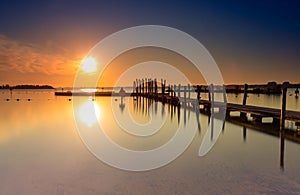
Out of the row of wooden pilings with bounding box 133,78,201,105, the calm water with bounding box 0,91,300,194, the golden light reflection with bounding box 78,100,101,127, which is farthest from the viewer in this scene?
the row of wooden pilings with bounding box 133,78,201,105

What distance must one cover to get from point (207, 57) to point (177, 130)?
519 inches

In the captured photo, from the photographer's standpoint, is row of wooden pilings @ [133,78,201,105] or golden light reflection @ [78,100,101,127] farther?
row of wooden pilings @ [133,78,201,105]

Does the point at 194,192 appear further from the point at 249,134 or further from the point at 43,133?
the point at 43,133

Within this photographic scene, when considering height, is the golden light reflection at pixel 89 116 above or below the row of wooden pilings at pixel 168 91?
below

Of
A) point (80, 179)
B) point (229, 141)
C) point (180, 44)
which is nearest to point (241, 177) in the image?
point (80, 179)

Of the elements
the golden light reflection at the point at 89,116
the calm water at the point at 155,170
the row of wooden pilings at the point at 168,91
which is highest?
the row of wooden pilings at the point at 168,91

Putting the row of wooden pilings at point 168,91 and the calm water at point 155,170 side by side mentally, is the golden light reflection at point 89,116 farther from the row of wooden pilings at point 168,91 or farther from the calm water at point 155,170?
the row of wooden pilings at point 168,91

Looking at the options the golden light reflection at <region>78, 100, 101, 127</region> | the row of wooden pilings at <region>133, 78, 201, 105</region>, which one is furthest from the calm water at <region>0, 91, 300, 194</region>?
the row of wooden pilings at <region>133, 78, 201, 105</region>

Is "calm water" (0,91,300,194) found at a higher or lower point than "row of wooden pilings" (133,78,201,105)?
lower

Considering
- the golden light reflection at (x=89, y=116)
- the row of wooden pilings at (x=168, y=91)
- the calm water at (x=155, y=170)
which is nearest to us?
the calm water at (x=155, y=170)

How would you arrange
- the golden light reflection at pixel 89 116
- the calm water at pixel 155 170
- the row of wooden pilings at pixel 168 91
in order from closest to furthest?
the calm water at pixel 155 170 < the golden light reflection at pixel 89 116 < the row of wooden pilings at pixel 168 91

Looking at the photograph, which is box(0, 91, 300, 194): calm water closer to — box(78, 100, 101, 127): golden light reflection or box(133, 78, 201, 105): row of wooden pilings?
box(78, 100, 101, 127): golden light reflection


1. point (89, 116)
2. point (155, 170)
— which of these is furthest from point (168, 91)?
point (155, 170)

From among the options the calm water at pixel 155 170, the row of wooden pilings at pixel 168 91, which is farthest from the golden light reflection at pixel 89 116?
the row of wooden pilings at pixel 168 91
